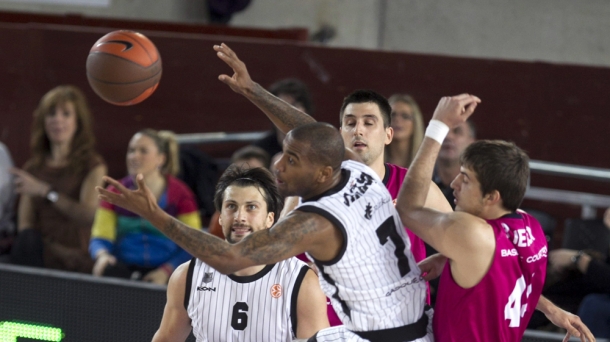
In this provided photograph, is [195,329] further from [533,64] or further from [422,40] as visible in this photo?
[422,40]

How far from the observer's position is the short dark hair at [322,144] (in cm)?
349

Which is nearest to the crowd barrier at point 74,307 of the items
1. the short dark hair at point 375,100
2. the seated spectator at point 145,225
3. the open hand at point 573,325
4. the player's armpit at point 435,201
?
the seated spectator at point 145,225

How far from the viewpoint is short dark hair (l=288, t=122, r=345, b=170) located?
3490 mm

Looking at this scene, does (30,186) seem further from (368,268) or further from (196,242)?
(368,268)

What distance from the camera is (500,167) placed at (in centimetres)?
354

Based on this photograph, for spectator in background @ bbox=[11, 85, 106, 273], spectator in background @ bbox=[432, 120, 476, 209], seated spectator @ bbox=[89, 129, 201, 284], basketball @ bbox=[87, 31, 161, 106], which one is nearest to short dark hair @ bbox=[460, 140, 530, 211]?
basketball @ bbox=[87, 31, 161, 106]

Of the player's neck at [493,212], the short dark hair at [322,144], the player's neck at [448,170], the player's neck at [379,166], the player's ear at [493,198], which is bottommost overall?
the player's neck at [493,212]

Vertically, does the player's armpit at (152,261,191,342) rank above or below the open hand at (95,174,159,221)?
below

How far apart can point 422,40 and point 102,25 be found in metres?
4.82

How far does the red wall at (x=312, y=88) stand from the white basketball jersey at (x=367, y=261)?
4.95 meters

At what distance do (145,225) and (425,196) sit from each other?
12.4 feet

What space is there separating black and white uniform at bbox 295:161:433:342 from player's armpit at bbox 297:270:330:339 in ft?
1.37

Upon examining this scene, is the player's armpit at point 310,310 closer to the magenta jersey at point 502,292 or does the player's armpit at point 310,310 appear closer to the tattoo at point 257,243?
the magenta jersey at point 502,292

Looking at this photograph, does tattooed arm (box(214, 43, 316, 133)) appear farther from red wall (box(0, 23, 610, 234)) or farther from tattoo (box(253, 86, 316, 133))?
red wall (box(0, 23, 610, 234))
